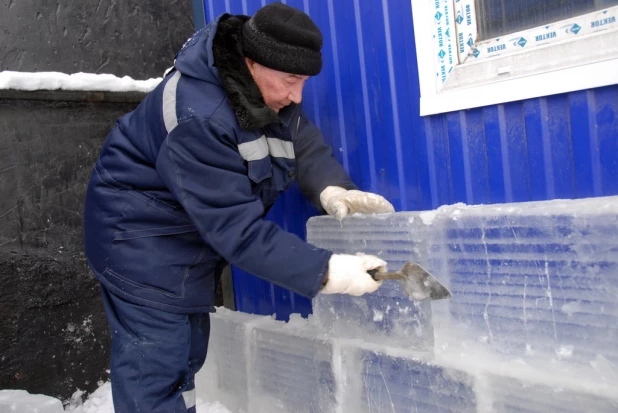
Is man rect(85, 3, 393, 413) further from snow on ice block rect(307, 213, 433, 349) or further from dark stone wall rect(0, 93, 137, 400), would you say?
dark stone wall rect(0, 93, 137, 400)

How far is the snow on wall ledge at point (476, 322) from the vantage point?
1486 mm

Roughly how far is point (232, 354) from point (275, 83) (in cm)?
150

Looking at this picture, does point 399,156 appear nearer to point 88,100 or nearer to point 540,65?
point 540,65

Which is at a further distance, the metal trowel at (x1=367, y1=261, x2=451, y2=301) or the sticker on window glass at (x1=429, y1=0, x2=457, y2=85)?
the sticker on window glass at (x1=429, y1=0, x2=457, y2=85)

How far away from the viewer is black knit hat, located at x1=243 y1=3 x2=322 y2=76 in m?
1.72

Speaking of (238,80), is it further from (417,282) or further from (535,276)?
(535,276)

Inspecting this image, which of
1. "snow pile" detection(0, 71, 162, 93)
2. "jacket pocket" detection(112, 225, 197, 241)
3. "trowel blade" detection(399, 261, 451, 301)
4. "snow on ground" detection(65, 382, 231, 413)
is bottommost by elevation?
"snow on ground" detection(65, 382, 231, 413)

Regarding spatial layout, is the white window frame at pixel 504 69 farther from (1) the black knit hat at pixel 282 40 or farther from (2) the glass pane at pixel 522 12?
(1) the black knit hat at pixel 282 40

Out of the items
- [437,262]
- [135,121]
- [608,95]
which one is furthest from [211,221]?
[608,95]

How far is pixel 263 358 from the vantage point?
249 centimetres

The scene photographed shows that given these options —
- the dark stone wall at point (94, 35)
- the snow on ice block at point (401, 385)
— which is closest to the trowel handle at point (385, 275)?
the snow on ice block at point (401, 385)

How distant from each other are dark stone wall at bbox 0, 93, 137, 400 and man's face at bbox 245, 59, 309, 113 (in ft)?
4.27

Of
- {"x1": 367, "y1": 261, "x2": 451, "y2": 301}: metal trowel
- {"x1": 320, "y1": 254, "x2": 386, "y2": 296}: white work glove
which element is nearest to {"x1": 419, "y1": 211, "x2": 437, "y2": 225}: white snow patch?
{"x1": 367, "y1": 261, "x2": 451, "y2": 301}: metal trowel

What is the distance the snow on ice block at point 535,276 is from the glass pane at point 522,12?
0.62 m
